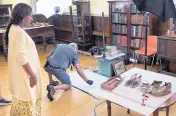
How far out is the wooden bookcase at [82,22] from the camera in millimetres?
5750

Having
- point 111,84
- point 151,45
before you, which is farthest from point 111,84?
point 151,45

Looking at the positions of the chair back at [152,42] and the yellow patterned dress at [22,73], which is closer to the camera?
the yellow patterned dress at [22,73]

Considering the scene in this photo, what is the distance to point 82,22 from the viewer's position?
5.77 metres


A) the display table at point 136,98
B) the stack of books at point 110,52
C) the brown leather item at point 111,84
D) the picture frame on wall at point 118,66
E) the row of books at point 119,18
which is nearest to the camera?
the display table at point 136,98

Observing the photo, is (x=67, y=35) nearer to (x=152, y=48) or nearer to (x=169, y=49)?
(x=152, y=48)

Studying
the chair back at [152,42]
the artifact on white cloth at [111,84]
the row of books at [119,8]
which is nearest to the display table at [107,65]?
A: the chair back at [152,42]

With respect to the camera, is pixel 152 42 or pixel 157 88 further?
pixel 152 42

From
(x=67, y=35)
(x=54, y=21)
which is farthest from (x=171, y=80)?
A: (x=54, y=21)

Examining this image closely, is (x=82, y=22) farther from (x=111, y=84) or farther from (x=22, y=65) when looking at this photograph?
(x=22, y=65)

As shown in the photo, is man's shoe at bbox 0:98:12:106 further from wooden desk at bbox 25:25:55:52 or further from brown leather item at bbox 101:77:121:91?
wooden desk at bbox 25:25:55:52

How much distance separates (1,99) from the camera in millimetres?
3248

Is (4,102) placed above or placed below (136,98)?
below

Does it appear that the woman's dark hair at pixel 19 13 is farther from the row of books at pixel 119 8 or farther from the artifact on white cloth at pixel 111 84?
the row of books at pixel 119 8

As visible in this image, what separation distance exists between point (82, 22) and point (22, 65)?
3.98 metres
